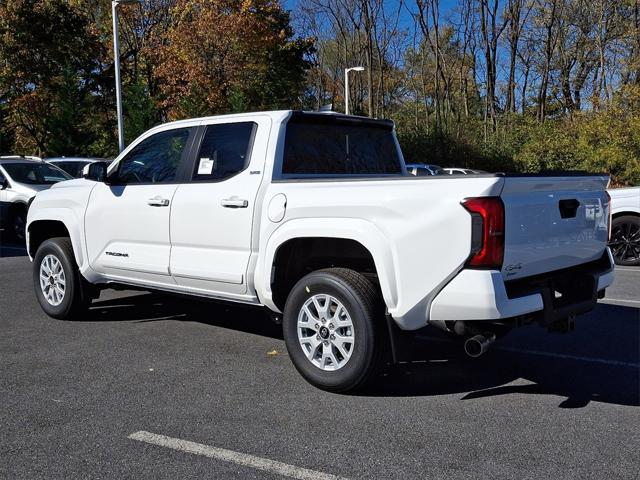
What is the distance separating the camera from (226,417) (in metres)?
4.25

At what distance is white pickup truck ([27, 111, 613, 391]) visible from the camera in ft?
13.4

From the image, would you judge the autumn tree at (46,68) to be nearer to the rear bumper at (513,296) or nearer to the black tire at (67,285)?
the black tire at (67,285)

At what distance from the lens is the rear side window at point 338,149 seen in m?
5.48

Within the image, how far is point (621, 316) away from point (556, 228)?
129 inches

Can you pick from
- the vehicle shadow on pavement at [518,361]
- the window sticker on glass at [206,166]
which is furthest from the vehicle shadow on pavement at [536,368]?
the window sticker on glass at [206,166]

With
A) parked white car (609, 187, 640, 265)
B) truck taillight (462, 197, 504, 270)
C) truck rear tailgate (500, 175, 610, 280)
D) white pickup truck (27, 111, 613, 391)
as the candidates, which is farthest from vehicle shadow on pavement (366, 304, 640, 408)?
parked white car (609, 187, 640, 265)

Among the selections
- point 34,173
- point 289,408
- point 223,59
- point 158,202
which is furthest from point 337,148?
point 223,59

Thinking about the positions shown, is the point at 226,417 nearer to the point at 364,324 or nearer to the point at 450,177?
the point at 364,324

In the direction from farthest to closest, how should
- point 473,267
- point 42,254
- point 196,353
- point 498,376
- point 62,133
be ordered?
point 62,133, point 42,254, point 196,353, point 498,376, point 473,267

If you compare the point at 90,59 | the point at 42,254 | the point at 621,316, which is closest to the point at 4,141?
the point at 90,59

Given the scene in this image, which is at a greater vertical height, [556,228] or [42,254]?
[556,228]

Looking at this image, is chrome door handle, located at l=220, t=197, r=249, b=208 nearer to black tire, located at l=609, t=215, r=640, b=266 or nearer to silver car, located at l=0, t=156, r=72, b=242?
black tire, located at l=609, t=215, r=640, b=266

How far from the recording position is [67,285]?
6766 millimetres

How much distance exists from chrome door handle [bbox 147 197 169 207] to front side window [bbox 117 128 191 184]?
0.18m
